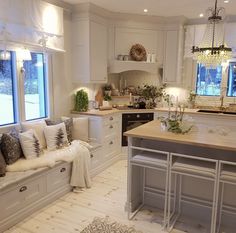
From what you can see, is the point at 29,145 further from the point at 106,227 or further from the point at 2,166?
the point at 106,227

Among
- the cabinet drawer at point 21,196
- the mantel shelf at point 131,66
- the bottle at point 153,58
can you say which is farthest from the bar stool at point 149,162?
the bottle at point 153,58

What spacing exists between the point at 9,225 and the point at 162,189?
A: 183 cm

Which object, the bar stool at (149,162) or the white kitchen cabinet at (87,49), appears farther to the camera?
the white kitchen cabinet at (87,49)

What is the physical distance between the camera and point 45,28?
12.1ft

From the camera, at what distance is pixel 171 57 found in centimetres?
518

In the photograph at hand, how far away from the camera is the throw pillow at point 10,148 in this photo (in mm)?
3041

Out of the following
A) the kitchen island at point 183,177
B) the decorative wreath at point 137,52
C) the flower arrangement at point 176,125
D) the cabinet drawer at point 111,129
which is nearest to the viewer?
the kitchen island at point 183,177

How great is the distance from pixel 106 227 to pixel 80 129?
5.97ft

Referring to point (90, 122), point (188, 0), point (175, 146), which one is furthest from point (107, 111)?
point (188, 0)

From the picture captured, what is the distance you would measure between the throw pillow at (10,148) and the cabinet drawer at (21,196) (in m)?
0.40

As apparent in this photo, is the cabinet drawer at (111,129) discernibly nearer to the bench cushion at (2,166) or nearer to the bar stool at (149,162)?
the bar stool at (149,162)

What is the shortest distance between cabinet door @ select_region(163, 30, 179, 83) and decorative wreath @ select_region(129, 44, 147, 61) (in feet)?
1.61

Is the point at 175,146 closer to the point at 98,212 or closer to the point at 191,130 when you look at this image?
the point at 191,130

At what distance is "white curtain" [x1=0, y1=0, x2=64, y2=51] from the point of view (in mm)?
3127
